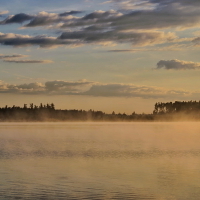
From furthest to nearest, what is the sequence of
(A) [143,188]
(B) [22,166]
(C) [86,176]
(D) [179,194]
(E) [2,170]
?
(B) [22,166] < (E) [2,170] < (C) [86,176] < (A) [143,188] < (D) [179,194]

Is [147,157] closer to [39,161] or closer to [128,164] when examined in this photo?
[128,164]

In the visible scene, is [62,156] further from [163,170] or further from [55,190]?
[55,190]

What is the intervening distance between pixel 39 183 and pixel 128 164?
1311cm

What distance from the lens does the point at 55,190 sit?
28234mm

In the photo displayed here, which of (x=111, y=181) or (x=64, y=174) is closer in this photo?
(x=111, y=181)

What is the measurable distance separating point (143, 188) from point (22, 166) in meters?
14.8

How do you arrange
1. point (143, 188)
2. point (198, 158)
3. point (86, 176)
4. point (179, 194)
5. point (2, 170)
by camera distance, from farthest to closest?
point (198, 158) → point (2, 170) → point (86, 176) → point (143, 188) → point (179, 194)

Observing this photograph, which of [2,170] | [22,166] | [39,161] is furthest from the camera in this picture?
[39,161]

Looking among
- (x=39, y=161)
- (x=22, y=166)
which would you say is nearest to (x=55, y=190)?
(x=22, y=166)

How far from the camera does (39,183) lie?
3048 cm

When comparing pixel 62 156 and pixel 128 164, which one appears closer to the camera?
pixel 128 164

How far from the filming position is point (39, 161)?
43.7 metres

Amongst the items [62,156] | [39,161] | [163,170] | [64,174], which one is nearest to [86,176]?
[64,174]

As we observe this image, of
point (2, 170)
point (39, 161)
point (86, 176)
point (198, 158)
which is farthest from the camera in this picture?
point (198, 158)
